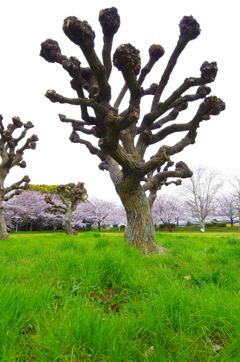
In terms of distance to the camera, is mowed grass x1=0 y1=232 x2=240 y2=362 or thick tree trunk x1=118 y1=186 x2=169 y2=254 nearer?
mowed grass x1=0 y1=232 x2=240 y2=362

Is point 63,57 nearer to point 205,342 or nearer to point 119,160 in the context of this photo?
point 119,160

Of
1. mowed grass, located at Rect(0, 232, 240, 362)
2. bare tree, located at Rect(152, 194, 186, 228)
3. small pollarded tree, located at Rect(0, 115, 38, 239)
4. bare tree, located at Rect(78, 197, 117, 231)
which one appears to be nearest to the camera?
mowed grass, located at Rect(0, 232, 240, 362)

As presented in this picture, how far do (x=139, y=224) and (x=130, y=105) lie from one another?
3264 millimetres

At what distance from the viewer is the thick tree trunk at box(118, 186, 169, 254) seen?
5.36 metres

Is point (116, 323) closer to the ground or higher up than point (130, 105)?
closer to the ground

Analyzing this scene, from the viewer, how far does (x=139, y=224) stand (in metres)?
5.56

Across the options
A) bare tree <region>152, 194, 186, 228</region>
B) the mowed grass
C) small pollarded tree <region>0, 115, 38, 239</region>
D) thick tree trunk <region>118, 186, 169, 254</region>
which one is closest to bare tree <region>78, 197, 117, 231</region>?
bare tree <region>152, 194, 186, 228</region>

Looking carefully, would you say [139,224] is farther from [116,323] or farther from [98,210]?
[98,210]

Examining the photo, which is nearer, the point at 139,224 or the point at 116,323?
the point at 116,323

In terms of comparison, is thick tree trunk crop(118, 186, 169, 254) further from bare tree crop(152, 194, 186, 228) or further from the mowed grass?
bare tree crop(152, 194, 186, 228)

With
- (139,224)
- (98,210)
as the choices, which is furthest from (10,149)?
(98,210)

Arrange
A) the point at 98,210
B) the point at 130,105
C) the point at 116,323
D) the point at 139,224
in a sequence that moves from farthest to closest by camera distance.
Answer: the point at 98,210 → the point at 139,224 → the point at 130,105 → the point at 116,323

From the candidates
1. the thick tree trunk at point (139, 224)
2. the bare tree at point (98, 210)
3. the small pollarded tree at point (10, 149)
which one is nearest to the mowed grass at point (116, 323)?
the thick tree trunk at point (139, 224)

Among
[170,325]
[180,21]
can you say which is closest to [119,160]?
[170,325]
